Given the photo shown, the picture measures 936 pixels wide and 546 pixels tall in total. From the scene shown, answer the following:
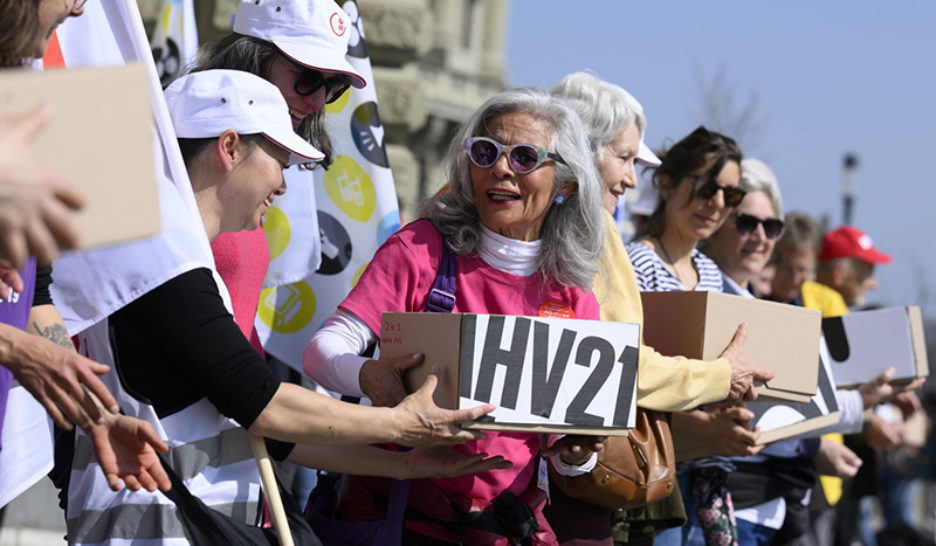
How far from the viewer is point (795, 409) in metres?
4.33

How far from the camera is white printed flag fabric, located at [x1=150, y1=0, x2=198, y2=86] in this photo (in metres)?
5.21

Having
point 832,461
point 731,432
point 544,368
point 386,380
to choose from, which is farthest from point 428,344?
point 832,461

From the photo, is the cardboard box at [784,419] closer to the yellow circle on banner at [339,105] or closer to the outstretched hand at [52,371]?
the yellow circle on banner at [339,105]

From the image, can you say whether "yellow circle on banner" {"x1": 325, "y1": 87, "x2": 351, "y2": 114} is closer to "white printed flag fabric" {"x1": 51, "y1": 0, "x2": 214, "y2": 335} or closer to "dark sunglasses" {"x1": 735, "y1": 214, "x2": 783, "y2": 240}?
"dark sunglasses" {"x1": 735, "y1": 214, "x2": 783, "y2": 240}

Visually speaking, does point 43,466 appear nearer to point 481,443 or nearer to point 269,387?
point 269,387

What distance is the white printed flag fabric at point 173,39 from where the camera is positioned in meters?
5.21

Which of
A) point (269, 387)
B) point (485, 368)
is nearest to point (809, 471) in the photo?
point (485, 368)

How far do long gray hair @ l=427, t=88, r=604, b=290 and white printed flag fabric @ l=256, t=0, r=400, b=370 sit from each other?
4.05 feet

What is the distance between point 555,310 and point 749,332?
91 cm

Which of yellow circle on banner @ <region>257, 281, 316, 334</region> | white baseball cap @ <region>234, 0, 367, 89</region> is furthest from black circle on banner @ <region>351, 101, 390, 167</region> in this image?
white baseball cap @ <region>234, 0, 367, 89</region>

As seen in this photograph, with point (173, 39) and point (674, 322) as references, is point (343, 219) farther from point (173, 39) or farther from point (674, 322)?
point (674, 322)

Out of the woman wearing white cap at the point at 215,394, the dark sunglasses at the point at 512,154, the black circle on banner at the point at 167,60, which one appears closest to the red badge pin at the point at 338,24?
the dark sunglasses at the point at 512,154

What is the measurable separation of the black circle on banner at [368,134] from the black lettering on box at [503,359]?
7.29ft

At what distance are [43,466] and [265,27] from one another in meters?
1.44
